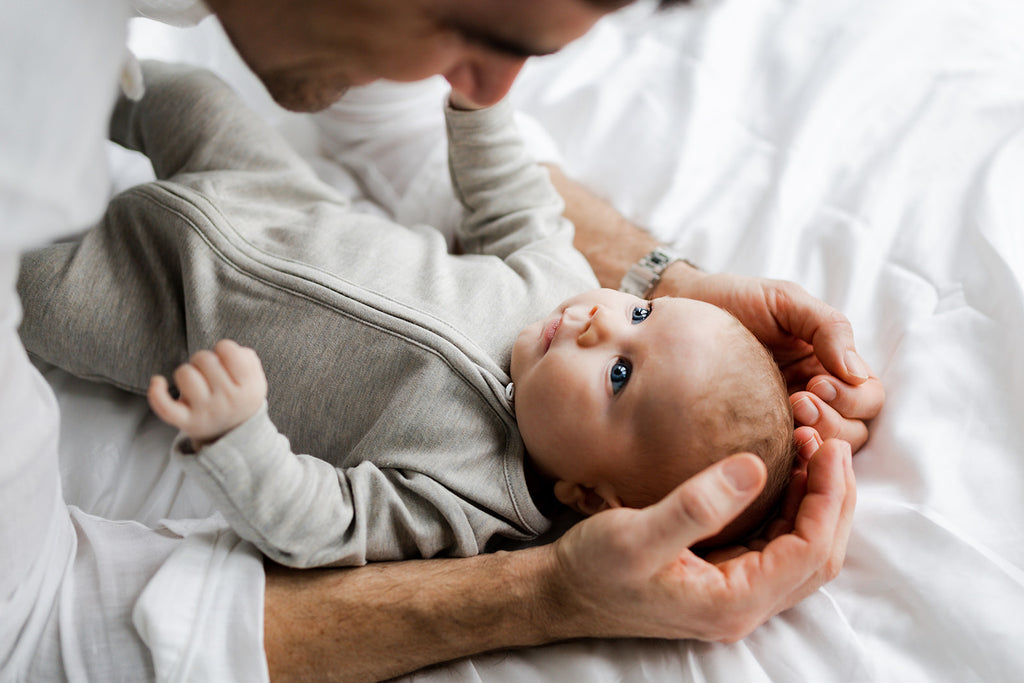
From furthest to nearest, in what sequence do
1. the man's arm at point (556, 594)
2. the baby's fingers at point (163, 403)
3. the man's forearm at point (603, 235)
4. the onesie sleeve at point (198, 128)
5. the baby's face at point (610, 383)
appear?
1. the man's forearm at point (603, 235)
2. the onesie sleeve at point (198, 128)
3. the baby's face at point (610, 383)
4. the man's arm at point (556, 594)
5. the baby's fingers at point (163, 403)

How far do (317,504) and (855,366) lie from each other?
701 millimetres

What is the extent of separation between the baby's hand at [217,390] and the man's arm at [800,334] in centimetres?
69

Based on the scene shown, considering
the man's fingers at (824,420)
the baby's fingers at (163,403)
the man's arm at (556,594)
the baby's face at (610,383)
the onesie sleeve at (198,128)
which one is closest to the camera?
the baby's fingers at (163,403)

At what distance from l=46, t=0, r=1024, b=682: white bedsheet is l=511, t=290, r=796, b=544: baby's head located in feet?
0.53

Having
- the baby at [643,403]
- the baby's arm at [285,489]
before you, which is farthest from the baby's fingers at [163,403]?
the baby at [643,403]

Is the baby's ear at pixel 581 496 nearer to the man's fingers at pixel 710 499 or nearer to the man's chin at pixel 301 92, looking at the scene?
the man's fingers at pixel 710 499

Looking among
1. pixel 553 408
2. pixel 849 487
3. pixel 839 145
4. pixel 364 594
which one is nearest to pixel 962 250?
pixel 839 145

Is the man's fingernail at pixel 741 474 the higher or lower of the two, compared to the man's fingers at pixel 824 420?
higher

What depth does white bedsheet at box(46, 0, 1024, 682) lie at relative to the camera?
893 millimetres

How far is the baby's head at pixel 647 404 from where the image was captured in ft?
2.97

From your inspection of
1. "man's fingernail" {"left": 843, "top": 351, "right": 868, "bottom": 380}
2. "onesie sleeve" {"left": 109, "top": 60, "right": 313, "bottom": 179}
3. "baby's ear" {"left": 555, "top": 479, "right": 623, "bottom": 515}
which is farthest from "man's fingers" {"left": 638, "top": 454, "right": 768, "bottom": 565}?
"onesie sleeve" {"left": 109, "top": 60, "right": 313, "bottom": 179}

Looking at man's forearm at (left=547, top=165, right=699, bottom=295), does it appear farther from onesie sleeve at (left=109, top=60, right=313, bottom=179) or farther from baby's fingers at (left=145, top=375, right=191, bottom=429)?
baby's fingers at (left=145, top=375, right=191, bottom=429)

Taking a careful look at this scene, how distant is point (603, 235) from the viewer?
1462 mm

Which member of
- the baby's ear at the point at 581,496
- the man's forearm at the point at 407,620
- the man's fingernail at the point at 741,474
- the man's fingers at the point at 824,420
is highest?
the man's fingernail at the point at 741,474
